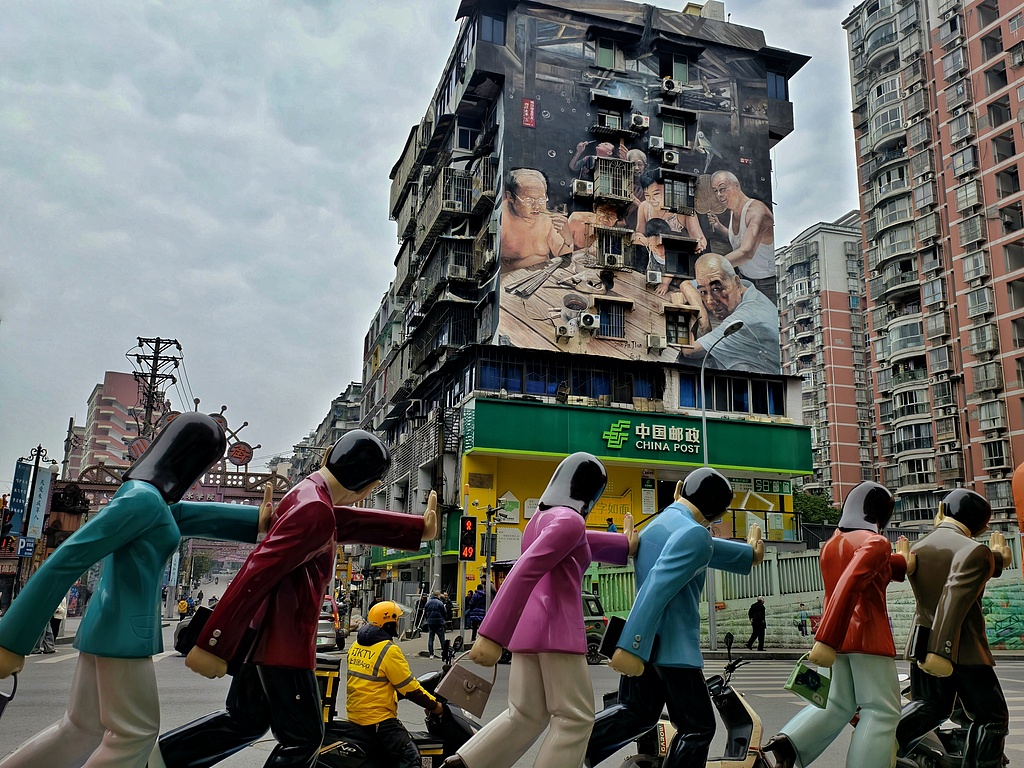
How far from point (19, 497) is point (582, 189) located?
71.0 feet

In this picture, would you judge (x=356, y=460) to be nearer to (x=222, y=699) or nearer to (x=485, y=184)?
(x=222, y=699)

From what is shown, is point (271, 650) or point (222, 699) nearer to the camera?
point (271, 650)

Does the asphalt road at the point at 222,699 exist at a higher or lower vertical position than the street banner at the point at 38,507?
lower

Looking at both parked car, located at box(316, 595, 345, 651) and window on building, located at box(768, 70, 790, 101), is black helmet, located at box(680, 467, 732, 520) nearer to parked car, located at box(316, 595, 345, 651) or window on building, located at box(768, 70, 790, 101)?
parked car, located at box(316, 595, 345, 651)

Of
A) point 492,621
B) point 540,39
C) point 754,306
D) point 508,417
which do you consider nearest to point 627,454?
point 508,417

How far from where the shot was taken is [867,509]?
5.98 meters

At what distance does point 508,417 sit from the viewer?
105 feet

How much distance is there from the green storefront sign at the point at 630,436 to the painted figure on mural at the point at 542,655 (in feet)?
87.2

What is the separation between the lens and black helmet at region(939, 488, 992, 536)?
20.2ft

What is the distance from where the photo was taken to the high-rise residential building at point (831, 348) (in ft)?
203

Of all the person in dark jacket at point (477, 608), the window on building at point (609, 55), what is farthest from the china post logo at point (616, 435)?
the window on building at point (609, 55)

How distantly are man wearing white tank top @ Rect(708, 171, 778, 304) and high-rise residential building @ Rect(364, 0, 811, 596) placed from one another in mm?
82

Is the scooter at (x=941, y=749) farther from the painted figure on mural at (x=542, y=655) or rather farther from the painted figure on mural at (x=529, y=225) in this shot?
the painted figure on mural at (x=529, y=225)

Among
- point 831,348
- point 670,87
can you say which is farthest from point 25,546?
point 831,348
